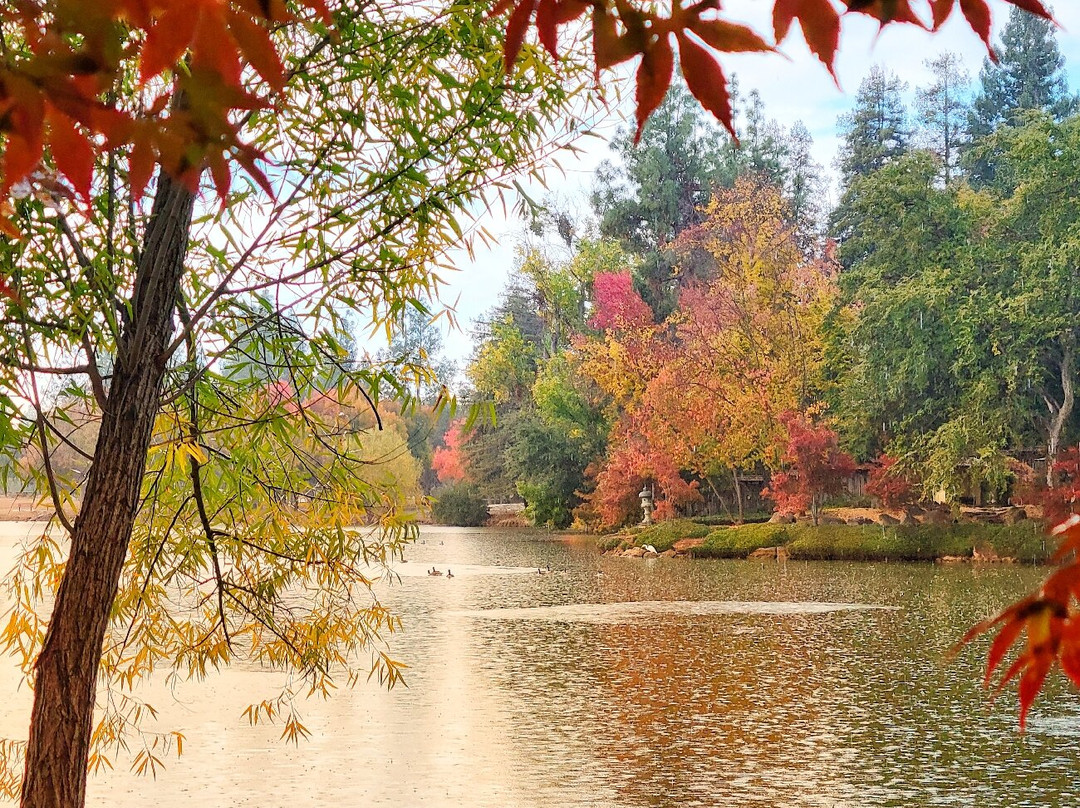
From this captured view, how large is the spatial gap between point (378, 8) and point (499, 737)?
4.29 metres

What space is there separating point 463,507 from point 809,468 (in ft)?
44.4

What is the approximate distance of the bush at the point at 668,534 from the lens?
19.1 m

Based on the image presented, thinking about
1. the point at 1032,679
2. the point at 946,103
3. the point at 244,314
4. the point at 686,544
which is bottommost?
the point at 686,544

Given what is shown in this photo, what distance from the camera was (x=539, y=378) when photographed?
28.4 m

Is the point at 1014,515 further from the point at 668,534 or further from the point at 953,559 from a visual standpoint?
the point at 668,534

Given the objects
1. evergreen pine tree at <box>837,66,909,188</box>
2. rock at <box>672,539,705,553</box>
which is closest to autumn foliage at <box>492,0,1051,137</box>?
rock at <box>672,539,705,553</box>

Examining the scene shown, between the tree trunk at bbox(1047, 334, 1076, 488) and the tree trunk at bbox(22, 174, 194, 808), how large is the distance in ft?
53.6

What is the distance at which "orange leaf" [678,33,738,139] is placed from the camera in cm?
73

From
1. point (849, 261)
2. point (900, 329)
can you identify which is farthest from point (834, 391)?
point (849, 261)

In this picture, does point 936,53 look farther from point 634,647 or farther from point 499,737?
point 499,737

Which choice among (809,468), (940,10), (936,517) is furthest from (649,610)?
(940,10)

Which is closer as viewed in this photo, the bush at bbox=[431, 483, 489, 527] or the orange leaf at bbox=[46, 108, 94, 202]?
the orange leaf at bbox=[46, 108, 94, 202]

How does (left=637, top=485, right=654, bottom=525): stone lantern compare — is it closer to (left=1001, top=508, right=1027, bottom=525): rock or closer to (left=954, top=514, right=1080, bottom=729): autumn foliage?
(left=1001, top=508, right=1027, bottom=525): rock

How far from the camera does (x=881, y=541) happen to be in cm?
1686
